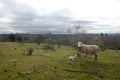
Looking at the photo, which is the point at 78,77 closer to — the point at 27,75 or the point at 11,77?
the point at 27,75

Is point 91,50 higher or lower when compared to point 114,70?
higher

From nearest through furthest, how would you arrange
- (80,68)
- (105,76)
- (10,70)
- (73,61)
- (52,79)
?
(52,79), (105,76), (10,70), (80,68), (73,61)

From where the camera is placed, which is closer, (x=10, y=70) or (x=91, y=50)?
(x=10, y=70)

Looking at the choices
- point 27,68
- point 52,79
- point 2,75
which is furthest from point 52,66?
→ point 2,75

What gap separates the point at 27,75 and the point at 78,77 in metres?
3.61

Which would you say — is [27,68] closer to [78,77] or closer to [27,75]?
[27,75]

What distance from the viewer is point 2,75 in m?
13.1

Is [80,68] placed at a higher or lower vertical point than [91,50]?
lower

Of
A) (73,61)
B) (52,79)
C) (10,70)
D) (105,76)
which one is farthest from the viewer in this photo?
(73,61)

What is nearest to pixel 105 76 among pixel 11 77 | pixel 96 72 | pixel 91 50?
pixel 96 72

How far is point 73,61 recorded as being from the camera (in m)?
17.8

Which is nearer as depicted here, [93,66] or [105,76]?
[105,76]

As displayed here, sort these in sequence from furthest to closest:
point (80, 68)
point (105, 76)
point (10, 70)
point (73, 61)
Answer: point (73, 61) < point (80, 68) < point (10, 70) < point (105, 76)

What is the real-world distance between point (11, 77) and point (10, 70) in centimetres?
172
